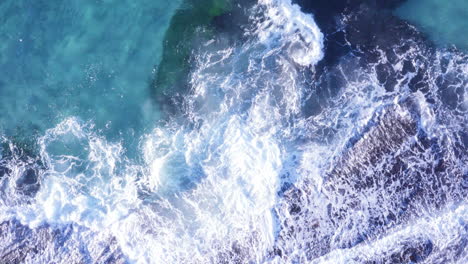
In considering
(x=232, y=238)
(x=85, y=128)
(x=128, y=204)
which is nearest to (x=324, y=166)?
(x=232, y=238)

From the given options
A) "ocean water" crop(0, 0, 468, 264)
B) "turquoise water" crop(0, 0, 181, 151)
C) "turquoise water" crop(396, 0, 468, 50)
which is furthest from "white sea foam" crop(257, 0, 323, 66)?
"turquoise water" crop(0, 0, 181, 151)

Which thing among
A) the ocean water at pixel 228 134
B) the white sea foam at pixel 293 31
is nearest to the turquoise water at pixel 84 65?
the ocean water at pixel 228 134

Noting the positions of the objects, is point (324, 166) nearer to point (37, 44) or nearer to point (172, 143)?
point (172, 143)

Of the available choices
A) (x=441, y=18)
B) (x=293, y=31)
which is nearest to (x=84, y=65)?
(x=293, y=31)

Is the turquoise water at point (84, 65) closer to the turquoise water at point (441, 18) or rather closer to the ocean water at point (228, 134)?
the ocean water at point (228, 134)

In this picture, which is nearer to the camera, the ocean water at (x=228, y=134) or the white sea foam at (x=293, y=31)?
the ocean water at (x=228, y=134)

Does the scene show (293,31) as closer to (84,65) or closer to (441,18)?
(441,18)
